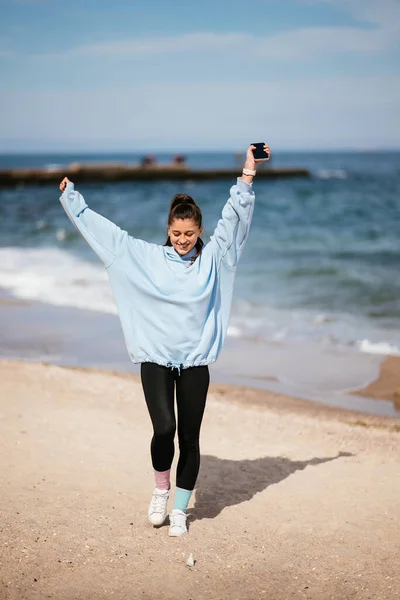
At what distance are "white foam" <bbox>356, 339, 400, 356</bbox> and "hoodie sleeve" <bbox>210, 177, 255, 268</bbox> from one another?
6207 millimetres

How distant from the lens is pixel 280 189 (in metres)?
51.0

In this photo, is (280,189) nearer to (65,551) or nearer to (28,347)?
(28,347)

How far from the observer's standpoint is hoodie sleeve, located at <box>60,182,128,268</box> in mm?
3910

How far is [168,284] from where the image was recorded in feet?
12.8

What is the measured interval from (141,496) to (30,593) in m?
1.33

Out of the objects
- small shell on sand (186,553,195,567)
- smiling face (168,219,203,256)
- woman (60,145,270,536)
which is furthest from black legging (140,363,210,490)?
smiling face (168,219,203,256)

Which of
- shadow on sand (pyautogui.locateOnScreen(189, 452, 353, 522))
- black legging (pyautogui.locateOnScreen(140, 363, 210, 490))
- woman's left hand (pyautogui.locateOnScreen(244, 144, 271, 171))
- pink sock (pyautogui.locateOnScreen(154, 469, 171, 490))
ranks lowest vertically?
shadow on sand (pyautogui.locateOnScreen(189, 452, 353, 522))

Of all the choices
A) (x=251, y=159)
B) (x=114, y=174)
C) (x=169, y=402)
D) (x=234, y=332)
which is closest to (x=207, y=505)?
(x=169, y=402)

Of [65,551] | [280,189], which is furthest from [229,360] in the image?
[280,189]

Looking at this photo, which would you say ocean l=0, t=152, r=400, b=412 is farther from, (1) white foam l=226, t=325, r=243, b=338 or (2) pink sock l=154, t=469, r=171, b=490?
(2) pink sock l=154, t=469, r=171, b=490

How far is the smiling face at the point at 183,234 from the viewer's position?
12.7 ft

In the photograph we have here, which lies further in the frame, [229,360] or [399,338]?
[399,338]

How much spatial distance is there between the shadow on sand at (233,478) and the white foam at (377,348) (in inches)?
166

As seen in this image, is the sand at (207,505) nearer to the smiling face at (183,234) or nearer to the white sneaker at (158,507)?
the white sneaker at (158,507)
